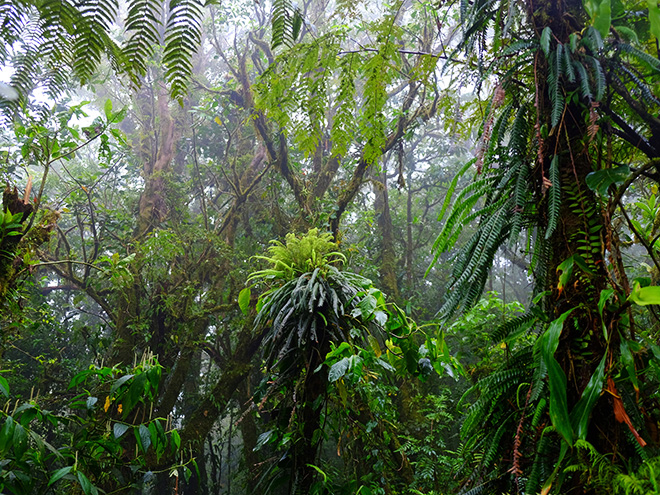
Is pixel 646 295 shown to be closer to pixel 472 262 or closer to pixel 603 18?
pixel 472 262

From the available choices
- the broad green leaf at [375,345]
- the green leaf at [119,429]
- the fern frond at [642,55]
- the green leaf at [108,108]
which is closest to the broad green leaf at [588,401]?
the fern frond at [642,55]

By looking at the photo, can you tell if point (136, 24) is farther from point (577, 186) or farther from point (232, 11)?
point (232, 11)

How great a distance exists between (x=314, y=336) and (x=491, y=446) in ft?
2.76

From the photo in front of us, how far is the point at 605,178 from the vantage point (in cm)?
81

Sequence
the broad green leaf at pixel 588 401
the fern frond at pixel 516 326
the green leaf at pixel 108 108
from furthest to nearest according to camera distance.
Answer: the green leaf at pixel 108 108 → the fern frond at pixel 516 326 → the broad green leaf at pixel 588 401

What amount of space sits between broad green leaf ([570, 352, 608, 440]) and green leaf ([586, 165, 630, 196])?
33cm

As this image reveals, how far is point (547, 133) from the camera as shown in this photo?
95 cm

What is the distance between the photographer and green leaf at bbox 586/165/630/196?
79 cm

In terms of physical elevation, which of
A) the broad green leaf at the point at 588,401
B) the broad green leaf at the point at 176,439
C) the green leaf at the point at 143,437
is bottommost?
the broad green leaf at the point at 588,401

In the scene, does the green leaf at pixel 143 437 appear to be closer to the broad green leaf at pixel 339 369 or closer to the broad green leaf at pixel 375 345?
the broad green leaf at pixel 339 369

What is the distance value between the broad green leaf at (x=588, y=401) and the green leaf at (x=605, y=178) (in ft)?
1.09

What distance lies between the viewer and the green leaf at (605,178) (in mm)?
790

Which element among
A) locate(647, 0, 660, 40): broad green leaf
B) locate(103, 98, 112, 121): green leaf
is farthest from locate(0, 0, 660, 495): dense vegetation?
locate(103, 98, 112, 121): green leaf

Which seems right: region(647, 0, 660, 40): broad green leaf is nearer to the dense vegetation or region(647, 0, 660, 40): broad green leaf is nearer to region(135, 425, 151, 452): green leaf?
the dense vegetation
